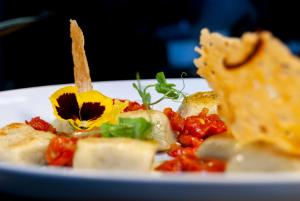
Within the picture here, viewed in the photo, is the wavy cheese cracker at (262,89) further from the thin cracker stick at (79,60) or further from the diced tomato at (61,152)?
the thin cracker stick at (79,60)

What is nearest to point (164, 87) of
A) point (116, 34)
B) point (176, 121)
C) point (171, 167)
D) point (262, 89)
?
point (176, 121)

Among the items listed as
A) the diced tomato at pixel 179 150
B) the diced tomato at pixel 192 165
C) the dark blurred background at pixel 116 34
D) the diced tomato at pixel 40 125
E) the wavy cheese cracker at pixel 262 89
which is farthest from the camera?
the dark blurred background at pixel 116 34

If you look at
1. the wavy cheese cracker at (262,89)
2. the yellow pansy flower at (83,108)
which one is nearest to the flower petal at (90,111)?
the yellow pansy flower at (83,108)

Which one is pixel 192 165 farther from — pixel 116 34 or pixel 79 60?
pixel 116 34

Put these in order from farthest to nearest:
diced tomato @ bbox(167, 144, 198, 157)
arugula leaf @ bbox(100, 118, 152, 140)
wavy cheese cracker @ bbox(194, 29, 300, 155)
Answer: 1. diced tomato @ bbox(167, 144, 198, 157)
2. arugula leaf @ bbox(100, 118, 152, 140)
3. wavy cheese cracker @ bbox(194, 29, 300, 155)

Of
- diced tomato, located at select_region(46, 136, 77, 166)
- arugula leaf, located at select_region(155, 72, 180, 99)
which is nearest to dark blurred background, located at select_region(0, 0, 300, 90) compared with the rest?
arugula leaf, located at select_region(155, 72, 180, 99)

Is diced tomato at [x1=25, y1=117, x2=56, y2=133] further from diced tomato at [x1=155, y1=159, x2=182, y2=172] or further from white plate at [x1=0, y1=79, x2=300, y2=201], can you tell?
white plate at [x1=0, y1=79, x2=300, y2=201]
